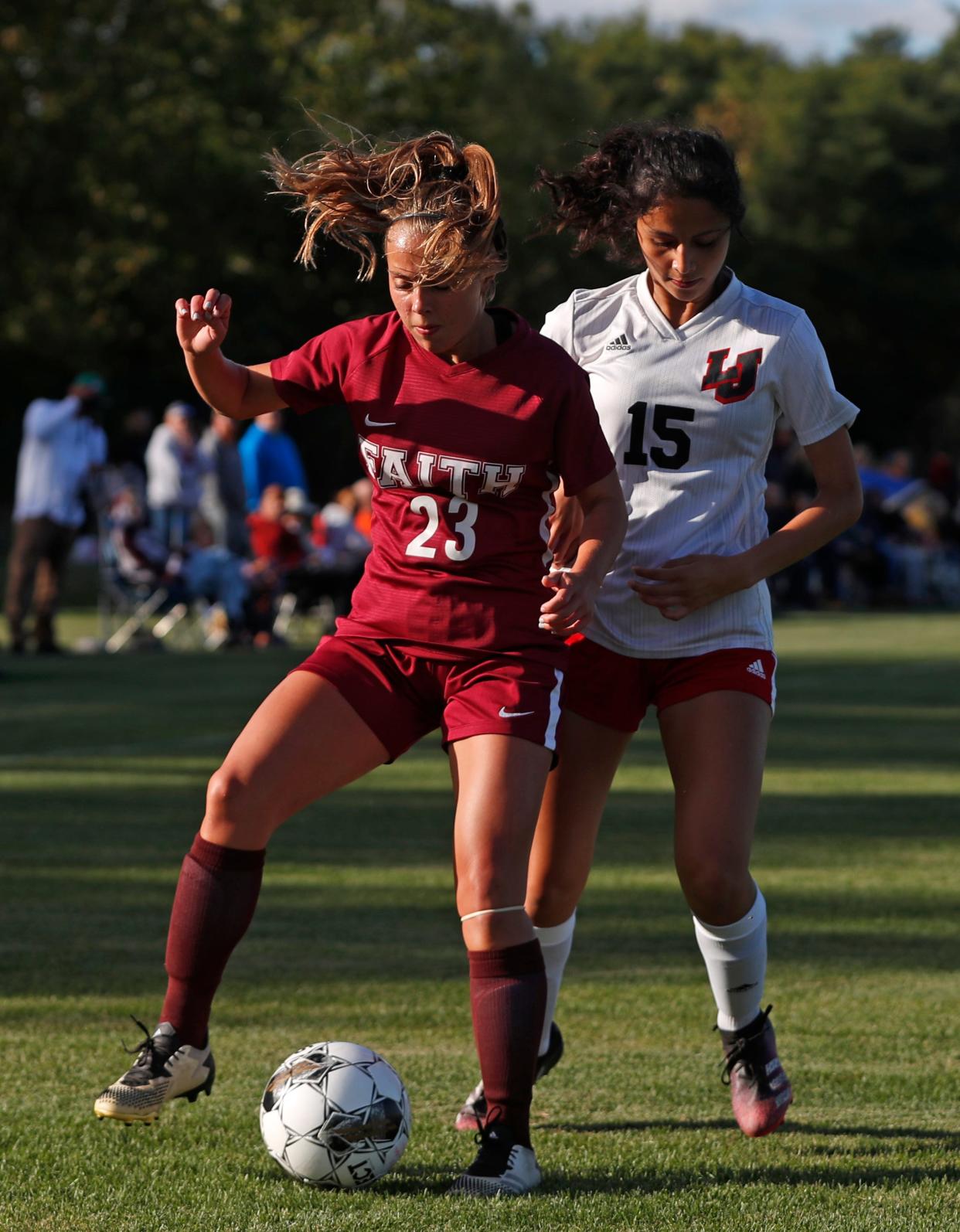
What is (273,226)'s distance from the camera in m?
43.9

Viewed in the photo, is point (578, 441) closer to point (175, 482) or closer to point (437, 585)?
point (437, 585)

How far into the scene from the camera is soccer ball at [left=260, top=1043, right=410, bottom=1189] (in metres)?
4.13

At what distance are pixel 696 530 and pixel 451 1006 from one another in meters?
1.91

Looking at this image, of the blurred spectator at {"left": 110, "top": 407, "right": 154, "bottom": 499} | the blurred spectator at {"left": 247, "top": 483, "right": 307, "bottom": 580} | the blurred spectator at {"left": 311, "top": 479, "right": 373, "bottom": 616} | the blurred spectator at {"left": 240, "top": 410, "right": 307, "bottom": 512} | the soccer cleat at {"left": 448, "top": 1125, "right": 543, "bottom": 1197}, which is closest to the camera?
the soccer cleat at {"left": 448, "top": 1125, "right": 543, "bottom": 1197}

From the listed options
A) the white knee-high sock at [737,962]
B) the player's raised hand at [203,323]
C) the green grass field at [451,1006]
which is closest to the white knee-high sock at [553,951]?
the green grass field at [451,1006]

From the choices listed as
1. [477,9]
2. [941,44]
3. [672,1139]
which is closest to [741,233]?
[672,1139]

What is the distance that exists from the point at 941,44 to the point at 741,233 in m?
64.8

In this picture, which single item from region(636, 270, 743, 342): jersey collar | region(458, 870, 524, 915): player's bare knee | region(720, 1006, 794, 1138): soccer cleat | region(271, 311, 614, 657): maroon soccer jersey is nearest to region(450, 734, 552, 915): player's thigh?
region(458, 870, 524, 915): player's bare knee

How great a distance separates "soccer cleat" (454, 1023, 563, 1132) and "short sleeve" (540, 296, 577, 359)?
66.0 inches

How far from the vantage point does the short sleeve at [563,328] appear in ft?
15.9

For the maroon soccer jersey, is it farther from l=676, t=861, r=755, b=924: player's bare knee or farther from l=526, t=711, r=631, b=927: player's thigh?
l=676, t=861, r=755, b=924: player's bare knee

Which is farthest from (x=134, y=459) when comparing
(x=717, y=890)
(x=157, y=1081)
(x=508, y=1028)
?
(x=508, y=1028)

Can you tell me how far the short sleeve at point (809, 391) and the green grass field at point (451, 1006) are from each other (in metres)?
1.66

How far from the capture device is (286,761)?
4242 mm
